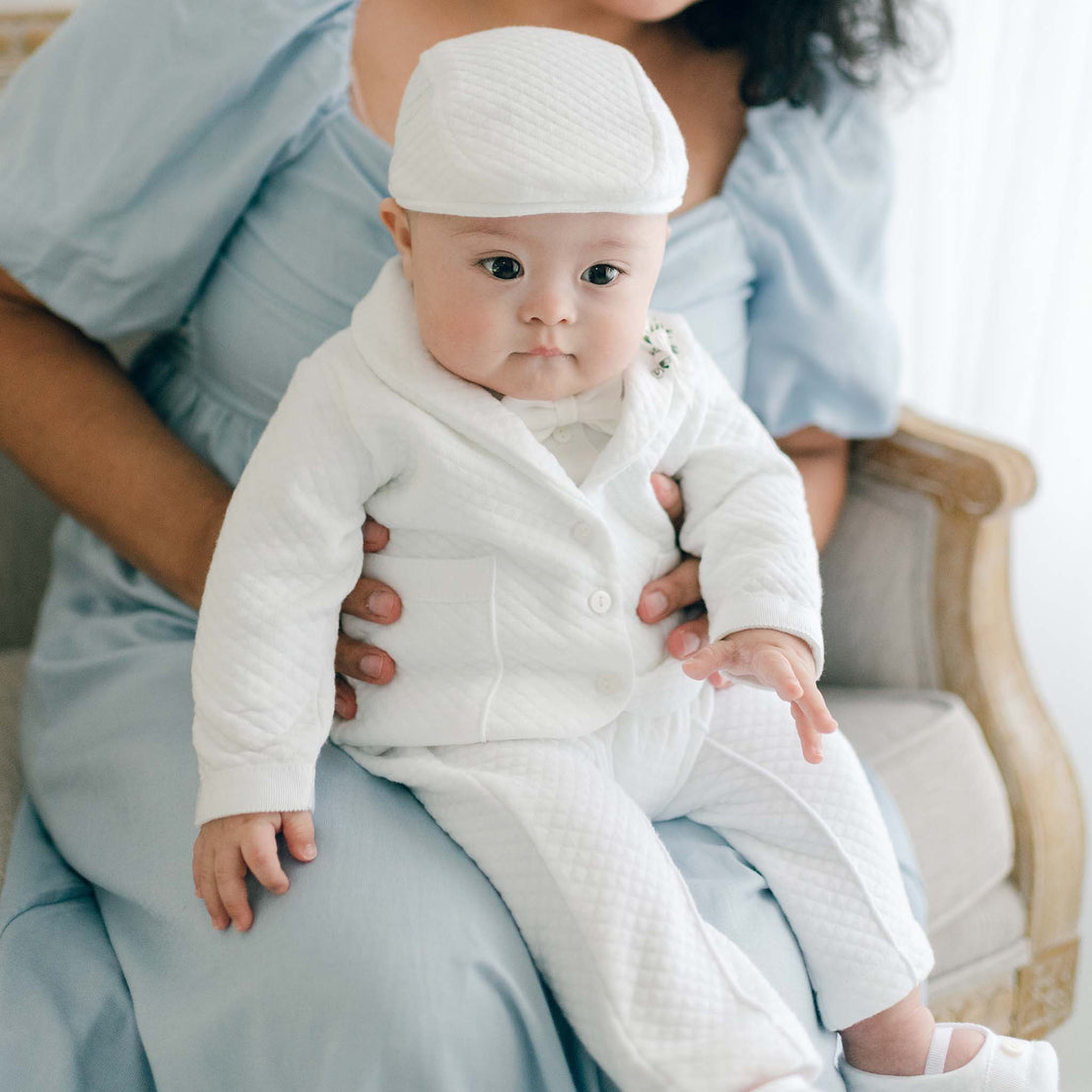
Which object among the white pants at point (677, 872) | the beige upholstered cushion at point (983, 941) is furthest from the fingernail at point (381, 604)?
the beige upholstered cushion at point (983, 941)

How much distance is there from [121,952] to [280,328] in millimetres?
522

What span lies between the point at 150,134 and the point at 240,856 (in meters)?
0.61

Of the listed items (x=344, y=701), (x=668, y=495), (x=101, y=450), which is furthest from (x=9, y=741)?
(x=668, y=495)

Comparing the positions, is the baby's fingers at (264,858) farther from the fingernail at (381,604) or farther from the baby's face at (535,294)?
the baby's face at (535,294)

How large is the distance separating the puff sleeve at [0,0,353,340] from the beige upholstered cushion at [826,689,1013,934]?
0.80 m

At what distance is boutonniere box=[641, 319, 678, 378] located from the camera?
2.92 feet

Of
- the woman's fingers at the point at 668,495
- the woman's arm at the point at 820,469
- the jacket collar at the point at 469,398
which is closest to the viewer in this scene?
the jacket collar at the point at 469,398

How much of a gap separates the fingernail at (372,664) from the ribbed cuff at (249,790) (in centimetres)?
9

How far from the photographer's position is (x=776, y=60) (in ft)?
3.85

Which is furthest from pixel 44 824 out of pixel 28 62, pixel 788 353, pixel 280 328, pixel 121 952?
pixel 788 353

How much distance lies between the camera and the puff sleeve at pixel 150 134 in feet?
3.23

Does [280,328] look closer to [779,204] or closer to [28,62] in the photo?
[28,62]

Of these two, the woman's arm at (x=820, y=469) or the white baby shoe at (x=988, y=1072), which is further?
the woman's arm at (x=820, y=469)

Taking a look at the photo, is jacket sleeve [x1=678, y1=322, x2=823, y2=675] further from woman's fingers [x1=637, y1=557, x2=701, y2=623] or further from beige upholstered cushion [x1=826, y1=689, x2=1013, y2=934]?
beige upholstered cushion [x1=826, y1=689, x2=1013, y2=934]
